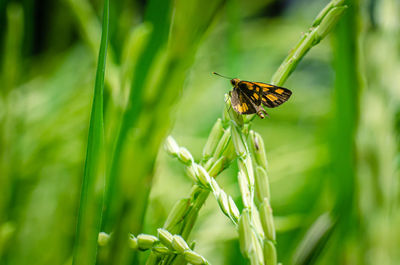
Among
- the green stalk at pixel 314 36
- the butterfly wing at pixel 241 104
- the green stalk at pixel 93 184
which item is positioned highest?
the green stalk at pixel 314 36

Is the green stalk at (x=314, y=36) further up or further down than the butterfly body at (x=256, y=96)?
further up

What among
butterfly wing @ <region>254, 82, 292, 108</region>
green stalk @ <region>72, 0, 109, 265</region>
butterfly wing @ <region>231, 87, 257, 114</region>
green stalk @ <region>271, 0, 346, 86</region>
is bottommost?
green stalk @ <region>72, 0, 109, 265</region>

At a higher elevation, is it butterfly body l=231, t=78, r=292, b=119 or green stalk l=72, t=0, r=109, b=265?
butterfly body l=231, t=78, r=292, b=119

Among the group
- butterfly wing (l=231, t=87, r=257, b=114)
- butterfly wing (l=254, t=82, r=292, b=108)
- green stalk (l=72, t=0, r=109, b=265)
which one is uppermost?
butterfly wing (l=254, t=82, r=292, b=108)

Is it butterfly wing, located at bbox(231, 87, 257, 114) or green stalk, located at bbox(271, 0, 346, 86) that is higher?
green stalk, located at bbox(271, 0, 346, 86)

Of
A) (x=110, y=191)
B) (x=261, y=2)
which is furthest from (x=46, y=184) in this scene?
(x=261, y=2)

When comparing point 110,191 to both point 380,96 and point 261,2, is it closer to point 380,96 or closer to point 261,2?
point 380,96
